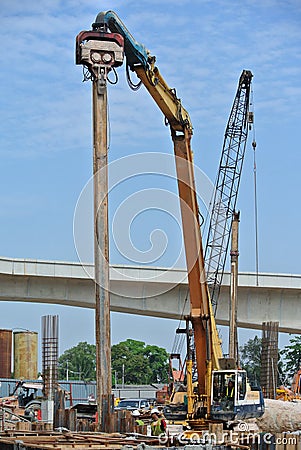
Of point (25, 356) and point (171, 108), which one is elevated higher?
point (171, 108)

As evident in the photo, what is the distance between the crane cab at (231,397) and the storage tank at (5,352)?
36.1 meters

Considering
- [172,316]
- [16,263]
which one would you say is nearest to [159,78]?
[16,263]

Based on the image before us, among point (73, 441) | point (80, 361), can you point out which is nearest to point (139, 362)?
Answer: point (80, 361)

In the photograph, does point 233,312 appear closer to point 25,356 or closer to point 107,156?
point 25,356

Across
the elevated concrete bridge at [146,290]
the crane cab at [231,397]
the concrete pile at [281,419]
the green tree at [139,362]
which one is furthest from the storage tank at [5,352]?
the green tree at [139,362]

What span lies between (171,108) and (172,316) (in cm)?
2742

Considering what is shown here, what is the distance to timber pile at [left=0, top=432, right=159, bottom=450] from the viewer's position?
16562 mm

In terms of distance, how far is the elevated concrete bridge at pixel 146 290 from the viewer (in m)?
52.2

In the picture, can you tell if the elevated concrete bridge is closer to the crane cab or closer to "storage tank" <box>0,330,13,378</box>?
"storage tank" <box>0,330,13,378</box>

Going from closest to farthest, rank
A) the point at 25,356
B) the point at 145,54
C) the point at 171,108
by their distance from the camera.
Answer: the point at 145,54 → the point at 171,108 → the point at 25,356

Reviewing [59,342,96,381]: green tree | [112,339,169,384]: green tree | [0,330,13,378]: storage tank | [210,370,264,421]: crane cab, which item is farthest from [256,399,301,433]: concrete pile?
[59,342,96,381]: green tree

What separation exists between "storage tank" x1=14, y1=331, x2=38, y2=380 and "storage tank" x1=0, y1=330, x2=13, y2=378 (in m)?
1.27

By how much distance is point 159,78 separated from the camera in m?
28.7

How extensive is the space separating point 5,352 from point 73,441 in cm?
4826
